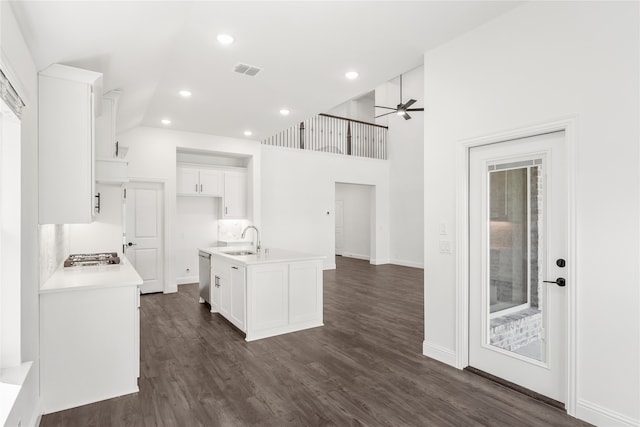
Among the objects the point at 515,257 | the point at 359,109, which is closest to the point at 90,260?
the point at 515,257

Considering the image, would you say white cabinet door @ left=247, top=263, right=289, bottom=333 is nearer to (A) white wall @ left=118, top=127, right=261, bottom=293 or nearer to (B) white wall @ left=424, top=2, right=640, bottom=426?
(B) white wall @ left=424, top=2, right=640, bottom=426

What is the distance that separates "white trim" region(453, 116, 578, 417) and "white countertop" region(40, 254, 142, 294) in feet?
9.32

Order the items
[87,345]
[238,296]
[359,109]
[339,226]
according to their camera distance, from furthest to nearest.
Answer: [339,226]
[359,109]
[238,296]
[87,345]

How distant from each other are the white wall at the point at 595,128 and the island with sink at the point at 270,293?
2667mm

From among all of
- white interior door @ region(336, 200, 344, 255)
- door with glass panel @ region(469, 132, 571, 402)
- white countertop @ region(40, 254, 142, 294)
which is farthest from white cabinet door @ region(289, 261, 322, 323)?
white interior door @ region(336, 200, 344, 255)

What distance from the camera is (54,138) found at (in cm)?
257

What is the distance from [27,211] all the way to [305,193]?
6892mm

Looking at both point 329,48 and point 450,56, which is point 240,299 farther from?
point 450,56

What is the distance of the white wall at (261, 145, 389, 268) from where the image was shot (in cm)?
834

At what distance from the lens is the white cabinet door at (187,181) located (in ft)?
23.0

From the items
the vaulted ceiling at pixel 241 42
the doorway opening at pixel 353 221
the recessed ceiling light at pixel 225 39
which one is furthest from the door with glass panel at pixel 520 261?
the doorway opening at pixel 353 221

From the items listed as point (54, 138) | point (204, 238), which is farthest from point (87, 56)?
point (204, 238)

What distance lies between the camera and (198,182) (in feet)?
23.7

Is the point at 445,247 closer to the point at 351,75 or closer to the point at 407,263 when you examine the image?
the point at 351,75
